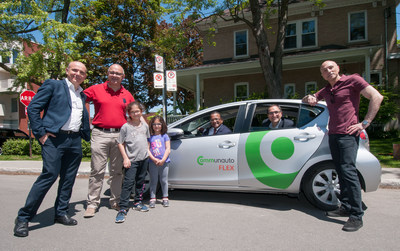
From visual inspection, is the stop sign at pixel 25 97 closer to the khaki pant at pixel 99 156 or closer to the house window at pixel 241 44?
the khaki pant at pixel 99 156

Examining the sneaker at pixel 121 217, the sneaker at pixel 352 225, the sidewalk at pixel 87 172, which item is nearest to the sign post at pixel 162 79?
the sidewalk at pixel 87 172

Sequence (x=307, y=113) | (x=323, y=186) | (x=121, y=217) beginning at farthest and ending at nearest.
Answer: (x=307, y=113) < (x=323, y=186) < (x=121, y=217)

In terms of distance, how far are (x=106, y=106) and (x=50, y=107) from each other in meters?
0.79

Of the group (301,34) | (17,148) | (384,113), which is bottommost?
(17,148)

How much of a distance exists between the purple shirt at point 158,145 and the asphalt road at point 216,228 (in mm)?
810

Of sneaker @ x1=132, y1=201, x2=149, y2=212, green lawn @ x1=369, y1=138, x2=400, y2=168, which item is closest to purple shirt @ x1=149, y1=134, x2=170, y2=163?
sneaker @ x1=132, y1=201, x2=149, y2=212

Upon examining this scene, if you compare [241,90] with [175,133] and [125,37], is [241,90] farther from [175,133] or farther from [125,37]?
[175,133]

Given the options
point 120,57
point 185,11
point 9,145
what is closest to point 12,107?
point 120,57

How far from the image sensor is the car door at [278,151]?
3920 mm

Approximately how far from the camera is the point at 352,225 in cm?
329

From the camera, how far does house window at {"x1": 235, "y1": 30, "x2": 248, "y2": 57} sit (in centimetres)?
1792

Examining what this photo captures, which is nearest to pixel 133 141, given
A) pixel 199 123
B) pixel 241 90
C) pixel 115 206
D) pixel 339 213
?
pixel 115 206

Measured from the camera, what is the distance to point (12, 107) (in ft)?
99.1

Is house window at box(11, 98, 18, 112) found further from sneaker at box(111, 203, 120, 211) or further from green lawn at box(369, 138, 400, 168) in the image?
green lawn at box(369, 138, 400, 168)
